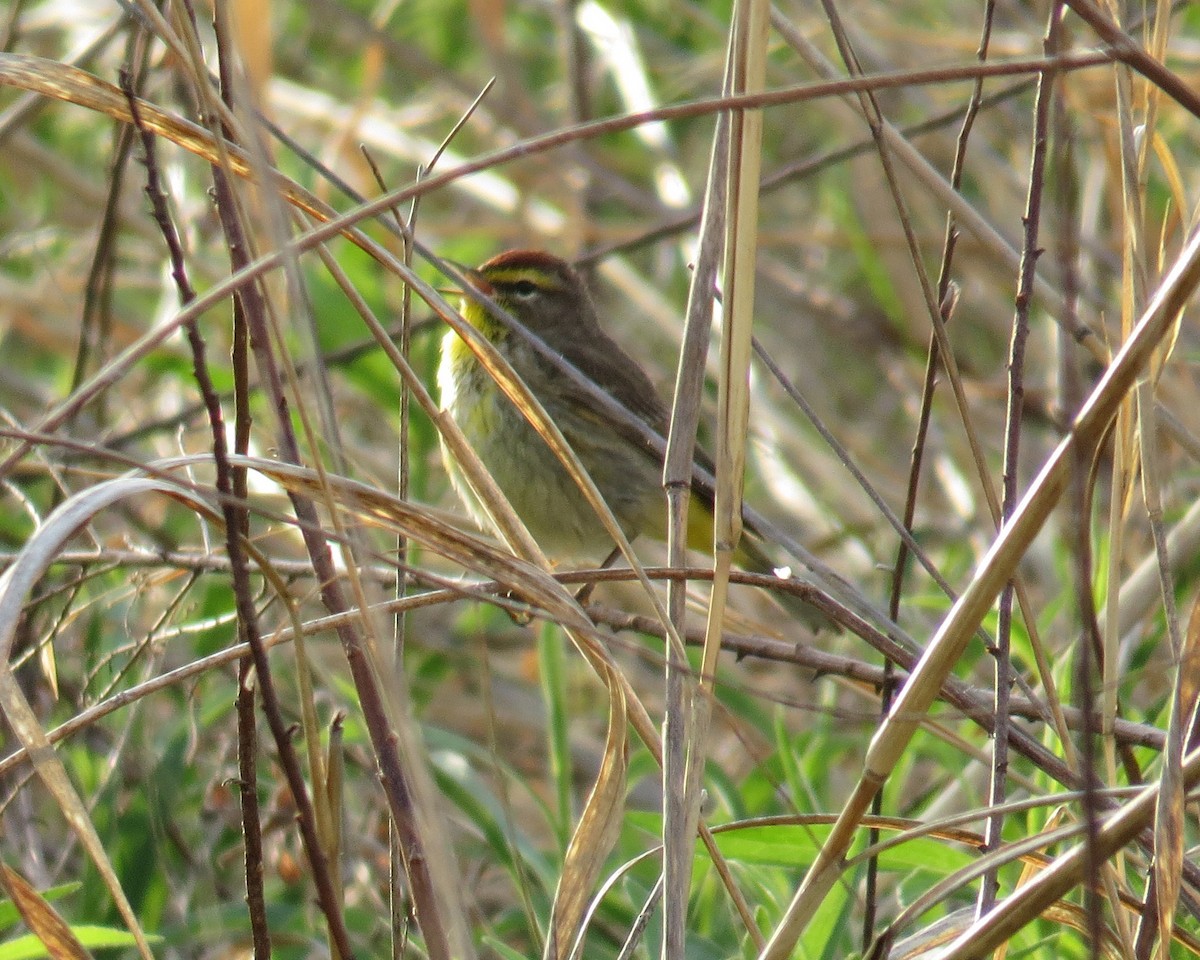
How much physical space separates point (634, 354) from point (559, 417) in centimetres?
168

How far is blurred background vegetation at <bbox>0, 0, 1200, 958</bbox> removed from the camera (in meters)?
1.92

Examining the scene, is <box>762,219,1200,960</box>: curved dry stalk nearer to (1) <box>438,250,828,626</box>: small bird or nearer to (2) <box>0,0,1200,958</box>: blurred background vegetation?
(2) <box>0,0,1200,958</box>: blurred background vegetation

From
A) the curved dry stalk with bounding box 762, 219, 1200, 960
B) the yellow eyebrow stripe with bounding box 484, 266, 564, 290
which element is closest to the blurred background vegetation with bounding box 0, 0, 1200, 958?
the curved dry stalk with bounding box 762, 219, 1200, 960

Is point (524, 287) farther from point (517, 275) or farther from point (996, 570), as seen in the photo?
point (996, 570)

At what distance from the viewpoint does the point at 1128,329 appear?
5.47ft

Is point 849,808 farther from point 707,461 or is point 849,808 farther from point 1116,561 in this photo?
point 707,461

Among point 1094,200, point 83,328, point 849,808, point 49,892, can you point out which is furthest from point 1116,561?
point 1094,200

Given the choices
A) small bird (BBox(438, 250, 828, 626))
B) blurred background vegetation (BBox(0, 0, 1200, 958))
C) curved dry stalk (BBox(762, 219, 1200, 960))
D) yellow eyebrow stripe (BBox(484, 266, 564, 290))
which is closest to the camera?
curved dry stalk (BBox(762, 219, 1200, 960))

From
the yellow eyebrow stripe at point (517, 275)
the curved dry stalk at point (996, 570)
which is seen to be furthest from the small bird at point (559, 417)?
the curved dry stalk at point (996, 570)

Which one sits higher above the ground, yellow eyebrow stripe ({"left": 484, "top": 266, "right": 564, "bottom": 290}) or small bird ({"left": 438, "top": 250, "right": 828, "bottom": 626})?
yellow eyebrow stripe ({"left": 484, "top": 266, "right": 564, "bottom": 290})

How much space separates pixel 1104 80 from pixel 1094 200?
1.17 ft

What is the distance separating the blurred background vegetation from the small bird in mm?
197

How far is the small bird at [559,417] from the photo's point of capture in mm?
3781

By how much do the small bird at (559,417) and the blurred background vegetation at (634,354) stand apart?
0.20m
